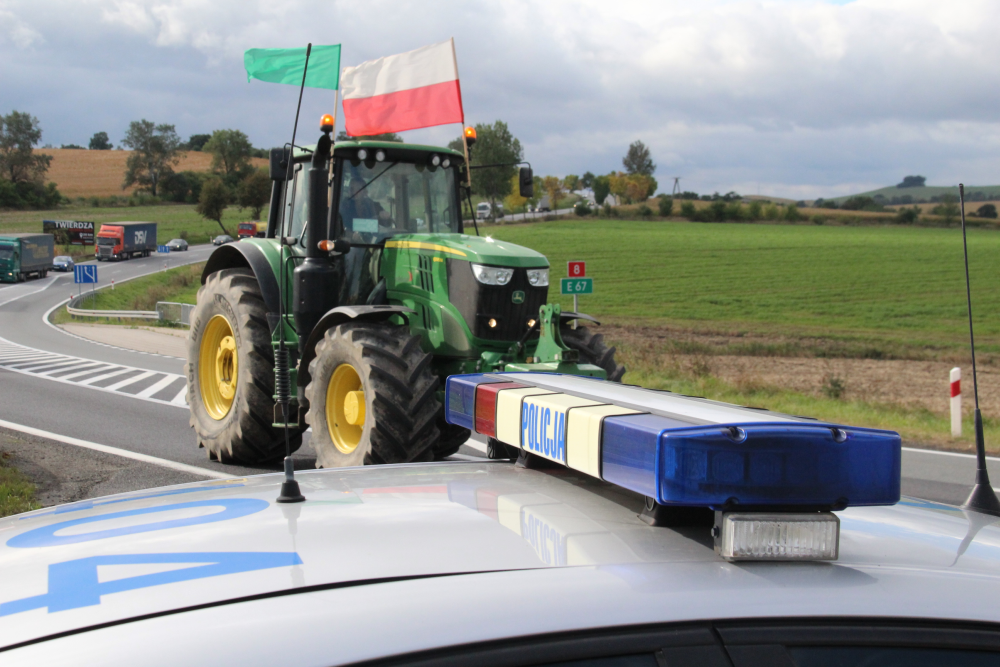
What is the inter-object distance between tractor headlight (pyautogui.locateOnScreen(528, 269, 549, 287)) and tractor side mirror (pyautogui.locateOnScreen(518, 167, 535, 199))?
847 mm

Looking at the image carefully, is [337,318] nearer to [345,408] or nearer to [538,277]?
[345,408]

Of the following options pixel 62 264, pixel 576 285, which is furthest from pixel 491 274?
pixel 62 264

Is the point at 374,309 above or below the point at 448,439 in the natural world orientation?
above

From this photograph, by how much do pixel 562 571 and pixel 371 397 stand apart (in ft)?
17.0

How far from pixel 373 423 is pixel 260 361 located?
2.03 meters

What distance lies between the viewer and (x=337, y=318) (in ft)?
24.6

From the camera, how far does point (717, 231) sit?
74000 millimetres

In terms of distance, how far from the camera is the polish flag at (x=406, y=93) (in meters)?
8.19

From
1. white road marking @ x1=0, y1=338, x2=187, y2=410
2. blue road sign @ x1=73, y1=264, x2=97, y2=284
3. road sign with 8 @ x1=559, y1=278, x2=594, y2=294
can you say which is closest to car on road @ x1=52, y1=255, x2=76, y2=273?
blue road sign @ x1=73, y1=264, x2=97, y2=284

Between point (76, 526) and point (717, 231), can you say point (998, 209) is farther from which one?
point (76, 526)

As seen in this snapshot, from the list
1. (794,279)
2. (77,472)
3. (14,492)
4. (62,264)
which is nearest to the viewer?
(14,492)

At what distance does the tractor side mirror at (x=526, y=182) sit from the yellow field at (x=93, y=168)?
104232 millimetres

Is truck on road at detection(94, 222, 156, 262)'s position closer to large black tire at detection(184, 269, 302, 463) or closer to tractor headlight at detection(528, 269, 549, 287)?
large black tire at detection(184, 269, 302, 463)

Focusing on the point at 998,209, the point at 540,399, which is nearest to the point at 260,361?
the point at 540,399
